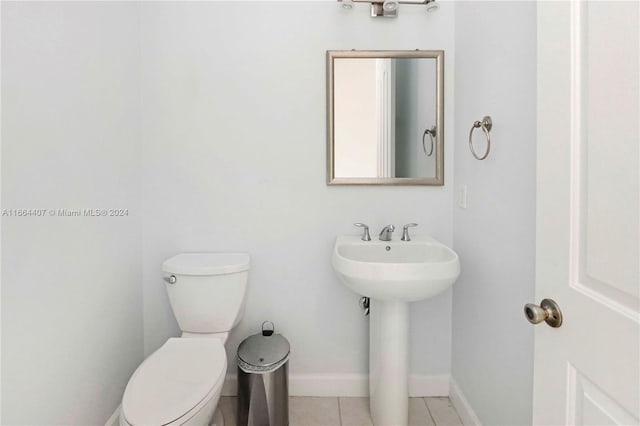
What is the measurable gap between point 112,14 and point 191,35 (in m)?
0.34

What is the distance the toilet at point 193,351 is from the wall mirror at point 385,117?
715mm

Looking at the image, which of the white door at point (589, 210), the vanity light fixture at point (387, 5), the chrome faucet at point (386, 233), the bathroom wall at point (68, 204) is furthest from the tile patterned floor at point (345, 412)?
the vanity light fixture at point (387, 5)

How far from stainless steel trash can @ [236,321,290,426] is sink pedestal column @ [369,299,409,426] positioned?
0.42 meters

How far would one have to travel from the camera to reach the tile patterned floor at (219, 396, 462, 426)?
161cm

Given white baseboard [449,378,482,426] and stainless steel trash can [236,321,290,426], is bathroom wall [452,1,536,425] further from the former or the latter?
stainless steel trash can [236,321,290,426]

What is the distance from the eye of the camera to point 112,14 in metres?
1.50

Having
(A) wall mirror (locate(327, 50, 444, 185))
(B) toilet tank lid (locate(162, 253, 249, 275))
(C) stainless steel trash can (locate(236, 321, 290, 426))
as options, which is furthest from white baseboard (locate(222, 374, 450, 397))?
(A) wall mirror (locate(327, 50, 444, 185))

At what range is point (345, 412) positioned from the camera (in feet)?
5.48

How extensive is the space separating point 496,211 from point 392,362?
75cm

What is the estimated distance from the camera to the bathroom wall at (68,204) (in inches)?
40.6

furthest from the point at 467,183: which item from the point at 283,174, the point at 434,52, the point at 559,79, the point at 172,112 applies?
the point at 172,112

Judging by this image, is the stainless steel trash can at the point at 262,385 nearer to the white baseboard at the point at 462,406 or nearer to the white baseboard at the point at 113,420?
the white baseboard at the point at 113,420

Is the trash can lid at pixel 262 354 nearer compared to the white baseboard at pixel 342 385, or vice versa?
the trash can lid at pixel 262 354

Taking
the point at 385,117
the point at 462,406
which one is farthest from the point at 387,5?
the point at 462,406
